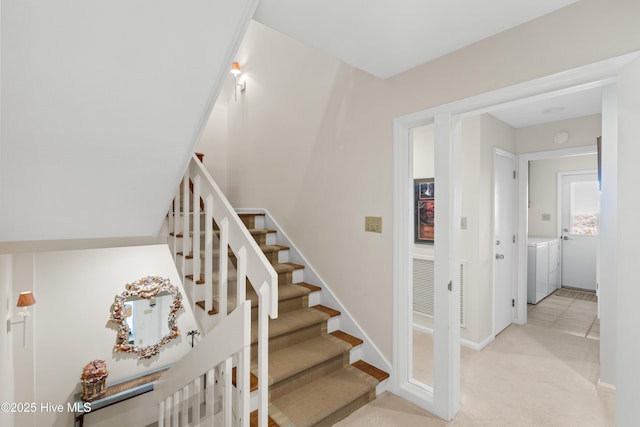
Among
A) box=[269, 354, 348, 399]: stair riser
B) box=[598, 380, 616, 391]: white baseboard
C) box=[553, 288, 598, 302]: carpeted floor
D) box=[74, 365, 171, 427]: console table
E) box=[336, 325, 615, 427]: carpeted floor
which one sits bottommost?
box=[74, 365, 171, 427]: console table

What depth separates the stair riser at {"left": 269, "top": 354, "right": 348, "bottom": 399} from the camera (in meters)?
1.94

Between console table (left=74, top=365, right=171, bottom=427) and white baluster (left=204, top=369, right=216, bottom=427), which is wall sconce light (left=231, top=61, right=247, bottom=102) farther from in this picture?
console table (left=74, top=365, right=171, bottom=427)

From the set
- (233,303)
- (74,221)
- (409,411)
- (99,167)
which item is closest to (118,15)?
(99,167)

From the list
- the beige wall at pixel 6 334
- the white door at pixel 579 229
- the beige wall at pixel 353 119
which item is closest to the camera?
the beige wall at pixel 353 119

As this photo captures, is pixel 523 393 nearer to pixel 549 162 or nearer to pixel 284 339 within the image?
pixel 284 339

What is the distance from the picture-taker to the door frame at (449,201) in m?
1.44

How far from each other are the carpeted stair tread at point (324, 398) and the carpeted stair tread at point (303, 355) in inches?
Result: 5.4

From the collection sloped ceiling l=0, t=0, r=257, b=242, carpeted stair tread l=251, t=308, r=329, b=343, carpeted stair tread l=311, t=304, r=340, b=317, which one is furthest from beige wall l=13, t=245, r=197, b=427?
carpeted stair tread l=311, t=304, r=340, b=317

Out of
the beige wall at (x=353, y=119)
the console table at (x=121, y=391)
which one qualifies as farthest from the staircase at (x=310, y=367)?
the console table at (x=121, y=391)

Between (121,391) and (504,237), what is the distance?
16.3 feet

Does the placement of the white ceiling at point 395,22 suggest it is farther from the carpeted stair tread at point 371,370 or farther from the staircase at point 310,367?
the carpeted stair tread at point 371,370

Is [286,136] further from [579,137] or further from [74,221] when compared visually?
[579,137]

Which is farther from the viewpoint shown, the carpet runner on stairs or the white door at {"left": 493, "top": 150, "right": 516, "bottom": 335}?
the white door at {"left": 493, "top": 150, "right": 516, "bottom": 335}

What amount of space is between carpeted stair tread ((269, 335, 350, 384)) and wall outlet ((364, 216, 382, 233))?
37.8 inches
